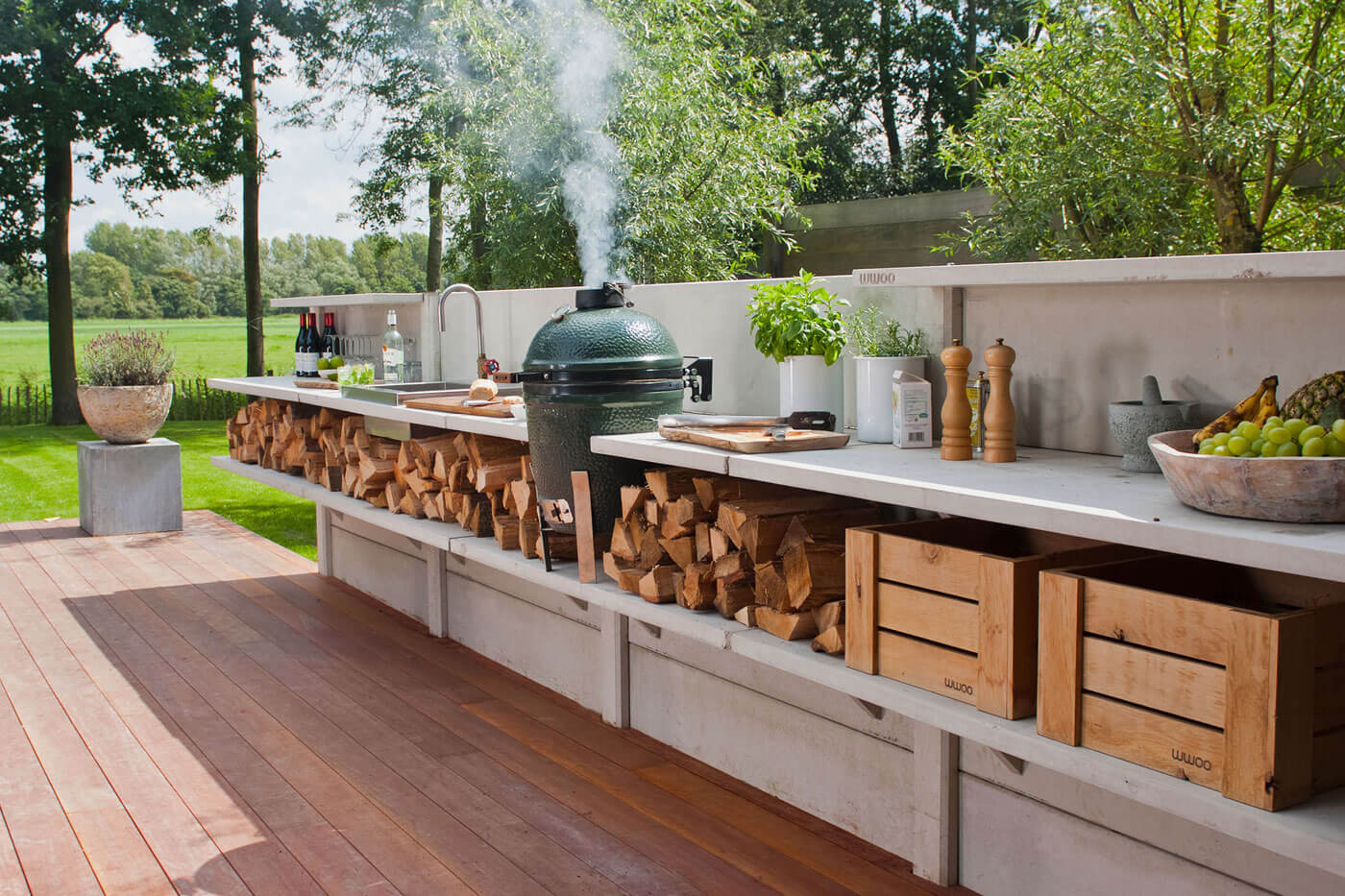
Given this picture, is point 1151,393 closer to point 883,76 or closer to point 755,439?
point 755,439

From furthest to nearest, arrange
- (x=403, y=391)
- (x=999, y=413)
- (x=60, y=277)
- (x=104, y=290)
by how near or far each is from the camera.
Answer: (x=104, y=290), (x=60, y=277), (x=403, y=391), (x=999, y=413)

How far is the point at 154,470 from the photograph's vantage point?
6.96 m

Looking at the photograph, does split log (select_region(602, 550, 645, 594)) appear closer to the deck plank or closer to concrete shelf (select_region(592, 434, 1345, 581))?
concrete shelf (select_region(592, 434, 1345, 581))

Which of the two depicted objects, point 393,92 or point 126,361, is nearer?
point 126,361

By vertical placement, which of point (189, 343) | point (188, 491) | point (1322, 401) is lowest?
point (188, 491)

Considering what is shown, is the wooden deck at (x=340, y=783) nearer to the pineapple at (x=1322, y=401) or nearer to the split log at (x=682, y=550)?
the split log at (x=682, y=550)

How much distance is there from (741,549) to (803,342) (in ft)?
1.80

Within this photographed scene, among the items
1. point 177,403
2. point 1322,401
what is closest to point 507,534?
point 1322,401

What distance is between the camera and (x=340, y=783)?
10.1 ft

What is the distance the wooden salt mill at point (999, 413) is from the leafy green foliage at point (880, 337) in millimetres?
403

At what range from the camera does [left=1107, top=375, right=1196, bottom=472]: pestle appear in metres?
2.11

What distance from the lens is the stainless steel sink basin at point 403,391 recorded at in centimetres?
419

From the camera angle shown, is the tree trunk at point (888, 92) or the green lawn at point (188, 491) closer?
the green lawn at point (188, 491)

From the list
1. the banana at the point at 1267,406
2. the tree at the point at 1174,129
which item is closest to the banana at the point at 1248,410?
the banana at the point at 1267,406
